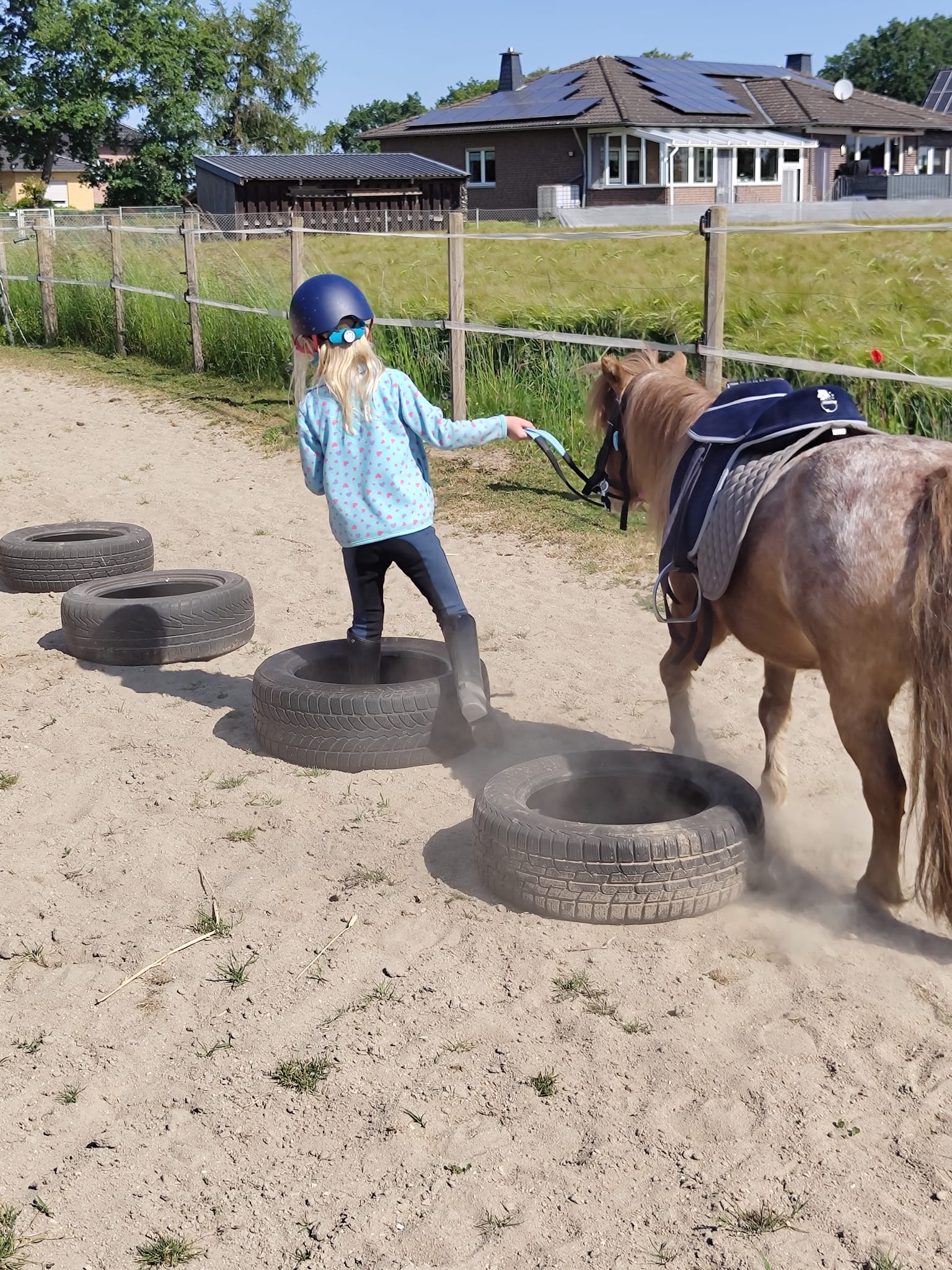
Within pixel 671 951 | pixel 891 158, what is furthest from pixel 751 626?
pixel 891 158

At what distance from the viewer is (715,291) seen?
8.18 m

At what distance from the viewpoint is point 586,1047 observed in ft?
9.68

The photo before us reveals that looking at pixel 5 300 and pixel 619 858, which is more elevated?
pixel 5 300

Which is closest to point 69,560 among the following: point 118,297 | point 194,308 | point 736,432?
point 736,432

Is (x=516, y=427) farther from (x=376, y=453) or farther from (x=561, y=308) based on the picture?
(x=561, y=308)

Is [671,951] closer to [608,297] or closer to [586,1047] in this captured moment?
[586,1047]

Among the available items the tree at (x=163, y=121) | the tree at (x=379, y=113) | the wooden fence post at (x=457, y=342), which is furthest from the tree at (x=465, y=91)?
the wooden fence post at (x=457, y=342)

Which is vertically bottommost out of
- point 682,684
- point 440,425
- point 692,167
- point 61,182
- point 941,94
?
point 682,684

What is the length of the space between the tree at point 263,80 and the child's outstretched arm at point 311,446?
258 feet

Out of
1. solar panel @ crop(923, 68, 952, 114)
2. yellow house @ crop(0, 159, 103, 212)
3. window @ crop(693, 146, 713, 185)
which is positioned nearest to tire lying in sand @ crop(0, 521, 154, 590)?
window @ crop(693, 146, 713, 185)

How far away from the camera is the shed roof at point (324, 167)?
47.2 m

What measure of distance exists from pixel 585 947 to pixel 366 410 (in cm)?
200

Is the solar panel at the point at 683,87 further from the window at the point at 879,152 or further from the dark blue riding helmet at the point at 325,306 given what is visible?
the dark blue riding helmet at the point at 325,306

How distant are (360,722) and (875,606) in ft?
6.80
